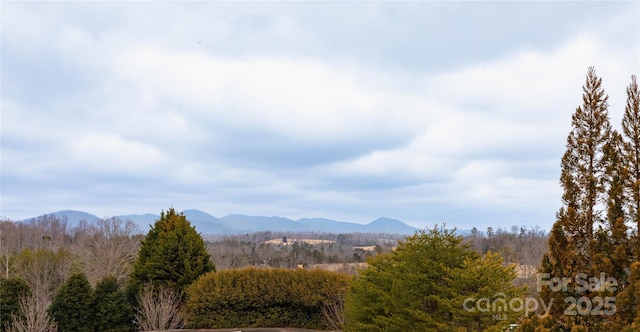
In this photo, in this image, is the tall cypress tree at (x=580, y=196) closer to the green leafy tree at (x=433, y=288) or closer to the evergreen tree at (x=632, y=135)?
the evergreen tree at (x=632, y=135)

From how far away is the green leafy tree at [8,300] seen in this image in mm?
18812

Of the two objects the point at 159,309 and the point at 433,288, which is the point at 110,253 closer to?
the point at 159,309

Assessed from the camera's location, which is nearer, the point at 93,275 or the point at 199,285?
the point at 199,285

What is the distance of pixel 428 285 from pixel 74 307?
1326 centimetres

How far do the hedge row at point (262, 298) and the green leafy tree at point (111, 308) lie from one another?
2277 mm

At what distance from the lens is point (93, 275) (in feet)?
100

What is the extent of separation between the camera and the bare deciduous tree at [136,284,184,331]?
19.0 m

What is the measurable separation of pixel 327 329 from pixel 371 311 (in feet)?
21.9

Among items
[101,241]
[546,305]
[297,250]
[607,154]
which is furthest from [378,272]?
[297,250]

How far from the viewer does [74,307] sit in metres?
18.7

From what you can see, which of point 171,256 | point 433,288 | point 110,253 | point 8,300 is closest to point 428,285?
point 433,288

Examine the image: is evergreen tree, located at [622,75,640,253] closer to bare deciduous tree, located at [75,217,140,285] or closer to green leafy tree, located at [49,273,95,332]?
green leafy tree, located at [49,273,95,332]

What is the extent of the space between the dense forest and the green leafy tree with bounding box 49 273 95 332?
36 mm

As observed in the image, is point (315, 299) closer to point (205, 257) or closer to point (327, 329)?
point (327, 329)
